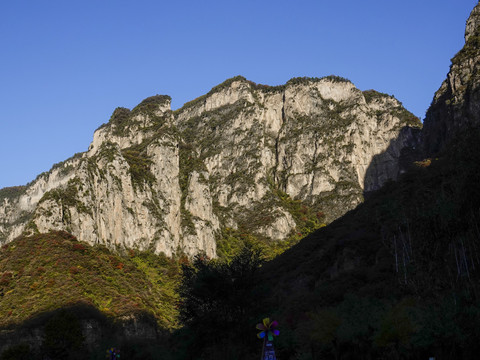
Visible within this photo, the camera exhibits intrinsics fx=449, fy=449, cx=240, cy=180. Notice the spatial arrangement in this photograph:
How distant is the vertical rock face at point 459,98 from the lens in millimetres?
88381

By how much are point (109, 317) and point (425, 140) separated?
91433mm

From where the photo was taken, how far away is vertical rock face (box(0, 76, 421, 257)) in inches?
4803

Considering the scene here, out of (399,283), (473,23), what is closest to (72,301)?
(399,283)

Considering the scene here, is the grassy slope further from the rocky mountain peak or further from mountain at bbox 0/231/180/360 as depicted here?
the rocky mountain peak

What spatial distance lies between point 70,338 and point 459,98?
280 feet

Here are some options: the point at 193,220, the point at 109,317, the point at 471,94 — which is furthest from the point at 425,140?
the point at 109,317

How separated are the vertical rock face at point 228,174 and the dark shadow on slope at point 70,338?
3774 centimetres

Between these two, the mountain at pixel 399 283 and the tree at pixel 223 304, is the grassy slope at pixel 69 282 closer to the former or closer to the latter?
the mountain at pixel 399 283

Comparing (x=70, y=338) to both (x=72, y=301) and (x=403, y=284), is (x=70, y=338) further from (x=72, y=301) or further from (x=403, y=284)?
(x=403, y=284)

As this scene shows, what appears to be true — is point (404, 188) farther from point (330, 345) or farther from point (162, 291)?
point (162, 291)

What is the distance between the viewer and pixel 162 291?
102 m

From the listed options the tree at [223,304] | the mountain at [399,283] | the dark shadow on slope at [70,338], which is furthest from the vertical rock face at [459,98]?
the dark shadow on slope at [70,338]

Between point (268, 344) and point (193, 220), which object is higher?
point (193, 220)

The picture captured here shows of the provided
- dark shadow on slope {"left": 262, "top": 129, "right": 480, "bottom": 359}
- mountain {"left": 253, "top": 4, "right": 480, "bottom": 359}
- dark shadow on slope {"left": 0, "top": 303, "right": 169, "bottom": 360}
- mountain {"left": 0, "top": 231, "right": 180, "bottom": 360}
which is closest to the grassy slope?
mountain {"left": 0, "top": 231, "right": 180, "bottom": 360}
